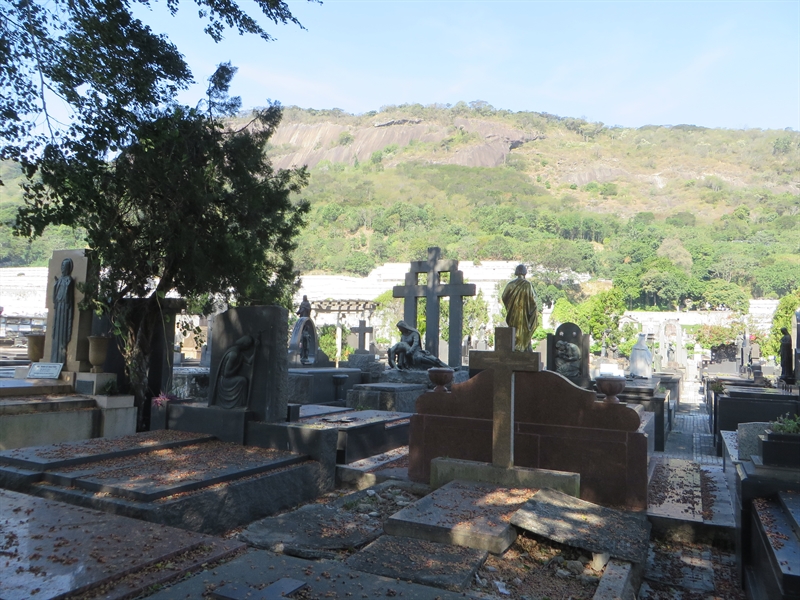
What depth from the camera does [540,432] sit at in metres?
6.65

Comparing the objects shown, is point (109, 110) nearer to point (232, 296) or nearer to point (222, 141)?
point (222, 141)

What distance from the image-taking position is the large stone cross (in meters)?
6.36

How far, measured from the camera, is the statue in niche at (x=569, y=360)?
524 inches

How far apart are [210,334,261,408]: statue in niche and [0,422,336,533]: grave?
19.9 inches

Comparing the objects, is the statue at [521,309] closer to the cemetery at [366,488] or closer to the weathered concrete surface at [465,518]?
the cemetery at [366,488]

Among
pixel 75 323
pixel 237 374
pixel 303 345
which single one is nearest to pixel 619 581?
pixel 237 374

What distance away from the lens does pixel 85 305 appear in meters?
10.2

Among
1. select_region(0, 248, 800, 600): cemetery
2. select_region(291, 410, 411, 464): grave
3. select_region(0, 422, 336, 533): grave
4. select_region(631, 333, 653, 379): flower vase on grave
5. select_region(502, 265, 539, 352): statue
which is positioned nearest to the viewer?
select_region(0, 248, 800, 600): cemetery

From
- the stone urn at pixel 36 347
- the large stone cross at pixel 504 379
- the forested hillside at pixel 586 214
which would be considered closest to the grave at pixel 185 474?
the large stone cross at pixel 504 379

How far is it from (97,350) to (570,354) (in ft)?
31.5

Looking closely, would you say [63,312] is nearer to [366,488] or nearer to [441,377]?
[366,488]

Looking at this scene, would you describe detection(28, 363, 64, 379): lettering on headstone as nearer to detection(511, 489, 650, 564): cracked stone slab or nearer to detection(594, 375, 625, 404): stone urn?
detection(511, 489, 650, 564): cracked stone slab

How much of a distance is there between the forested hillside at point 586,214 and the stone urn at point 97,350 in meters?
57.7

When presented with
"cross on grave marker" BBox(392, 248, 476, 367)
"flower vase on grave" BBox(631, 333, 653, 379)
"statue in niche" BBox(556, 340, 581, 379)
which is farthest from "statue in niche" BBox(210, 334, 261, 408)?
"flower vase on grave" BBox(631, 333, 653, 379)
